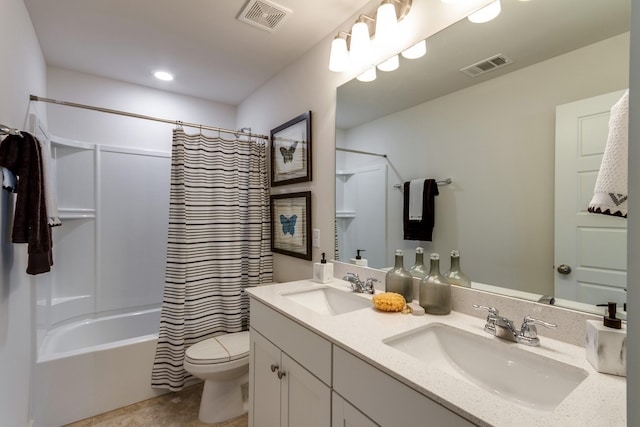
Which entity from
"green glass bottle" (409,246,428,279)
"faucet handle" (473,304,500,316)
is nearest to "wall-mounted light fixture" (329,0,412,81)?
"green glass bottle" (409,246,428,279)

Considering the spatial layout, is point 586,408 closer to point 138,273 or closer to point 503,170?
point 503,170

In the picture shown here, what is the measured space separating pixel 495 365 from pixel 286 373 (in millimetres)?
771

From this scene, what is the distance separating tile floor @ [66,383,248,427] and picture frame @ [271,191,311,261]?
1130mm

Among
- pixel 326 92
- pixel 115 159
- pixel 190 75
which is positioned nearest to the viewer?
pixel 326 92

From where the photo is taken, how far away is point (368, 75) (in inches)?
63.2

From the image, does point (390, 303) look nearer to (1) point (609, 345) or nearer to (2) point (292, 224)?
(1) point (609, 345)

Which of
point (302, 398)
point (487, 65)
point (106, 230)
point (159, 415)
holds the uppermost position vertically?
point (487, 65)

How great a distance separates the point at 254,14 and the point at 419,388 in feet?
6.30

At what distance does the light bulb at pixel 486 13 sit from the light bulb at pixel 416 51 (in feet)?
0.68

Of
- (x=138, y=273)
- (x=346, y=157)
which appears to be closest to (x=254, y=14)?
(x=346, y=157)

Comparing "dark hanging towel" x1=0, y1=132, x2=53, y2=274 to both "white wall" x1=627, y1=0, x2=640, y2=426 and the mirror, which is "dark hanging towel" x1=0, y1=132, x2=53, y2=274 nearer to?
the mirror

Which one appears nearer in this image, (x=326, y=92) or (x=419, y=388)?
(x=419, y=388)

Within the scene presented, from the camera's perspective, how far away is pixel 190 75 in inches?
95.2

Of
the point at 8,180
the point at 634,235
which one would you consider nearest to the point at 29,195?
the point at 8,180
